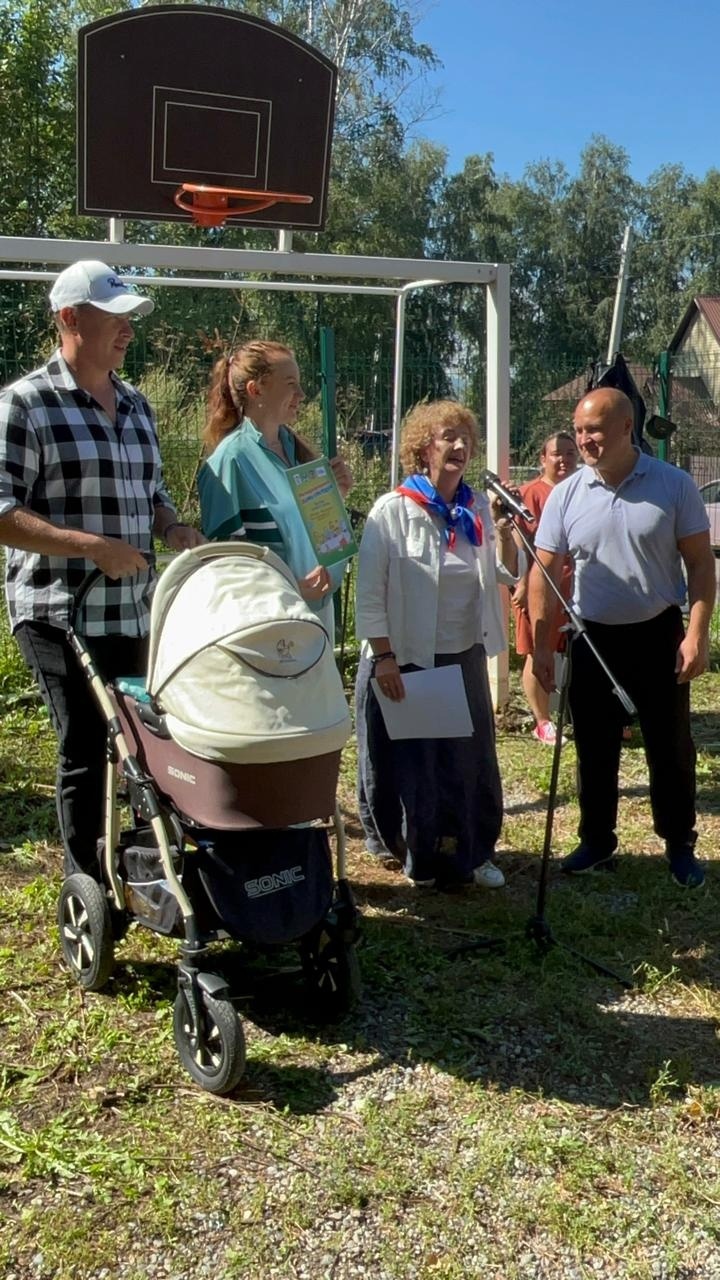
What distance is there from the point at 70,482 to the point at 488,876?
2.36m

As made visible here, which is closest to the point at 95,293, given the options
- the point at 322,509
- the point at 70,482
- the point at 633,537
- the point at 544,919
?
the point at 70,482

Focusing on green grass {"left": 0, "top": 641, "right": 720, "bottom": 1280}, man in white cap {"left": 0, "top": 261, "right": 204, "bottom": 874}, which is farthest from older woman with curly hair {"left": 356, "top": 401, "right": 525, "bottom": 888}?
man in white cap {"left": 0, "top": 261, "right": 204, "bottom": 874}

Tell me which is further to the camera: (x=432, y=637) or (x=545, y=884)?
(x=432, y=637)

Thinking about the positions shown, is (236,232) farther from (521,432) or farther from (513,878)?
(513,878)

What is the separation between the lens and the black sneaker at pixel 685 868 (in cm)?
457

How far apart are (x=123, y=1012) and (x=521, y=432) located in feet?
20.7

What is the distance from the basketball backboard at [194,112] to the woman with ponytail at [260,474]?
2199 mm

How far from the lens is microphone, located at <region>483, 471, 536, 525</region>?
155 inches

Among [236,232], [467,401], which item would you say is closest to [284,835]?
[467,401]

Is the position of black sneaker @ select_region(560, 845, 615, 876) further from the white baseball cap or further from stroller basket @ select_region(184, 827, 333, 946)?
the white baseball cap

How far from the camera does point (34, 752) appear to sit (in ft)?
20.6

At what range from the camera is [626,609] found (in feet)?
14.4

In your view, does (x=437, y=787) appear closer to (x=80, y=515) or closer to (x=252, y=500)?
(x=252, y=500)

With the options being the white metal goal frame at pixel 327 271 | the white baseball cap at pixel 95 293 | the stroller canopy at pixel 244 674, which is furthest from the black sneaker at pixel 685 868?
the white baseball cap at pixel 95 293
